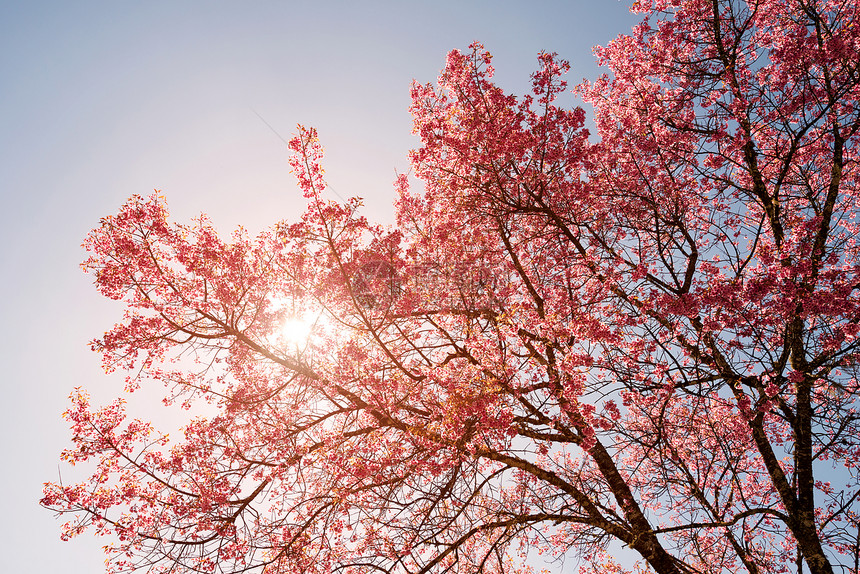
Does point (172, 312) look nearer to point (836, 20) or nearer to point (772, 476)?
point (772, 476)

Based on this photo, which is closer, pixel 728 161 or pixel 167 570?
pixel 167 570

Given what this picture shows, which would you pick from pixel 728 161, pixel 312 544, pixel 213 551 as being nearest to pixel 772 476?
pixel 728 161

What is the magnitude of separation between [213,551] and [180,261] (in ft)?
12.7

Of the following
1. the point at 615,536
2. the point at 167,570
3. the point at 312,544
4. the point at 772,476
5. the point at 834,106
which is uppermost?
the point at 834,106

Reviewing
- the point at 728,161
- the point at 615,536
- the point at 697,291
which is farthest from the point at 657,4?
the point at 615,536

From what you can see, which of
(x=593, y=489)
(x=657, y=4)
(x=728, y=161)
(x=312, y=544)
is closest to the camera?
(x=593, y=489)

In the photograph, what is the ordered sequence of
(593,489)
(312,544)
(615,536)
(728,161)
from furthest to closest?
(728,161), (312,544), (615,536), (593,489)

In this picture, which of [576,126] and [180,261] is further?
[576,126]

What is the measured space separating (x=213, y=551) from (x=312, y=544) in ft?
4.22

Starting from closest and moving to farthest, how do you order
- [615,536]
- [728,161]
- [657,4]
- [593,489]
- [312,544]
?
1. [593,489]
2. [615,536]
3. [312,544]
4. [728,161]
5. [657,4]

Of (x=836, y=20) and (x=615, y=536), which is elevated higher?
(x=836, y=20)

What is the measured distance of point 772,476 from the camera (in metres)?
6.01

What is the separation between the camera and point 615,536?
5961 mm

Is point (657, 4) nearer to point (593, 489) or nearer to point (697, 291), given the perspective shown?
point (697, 291)
